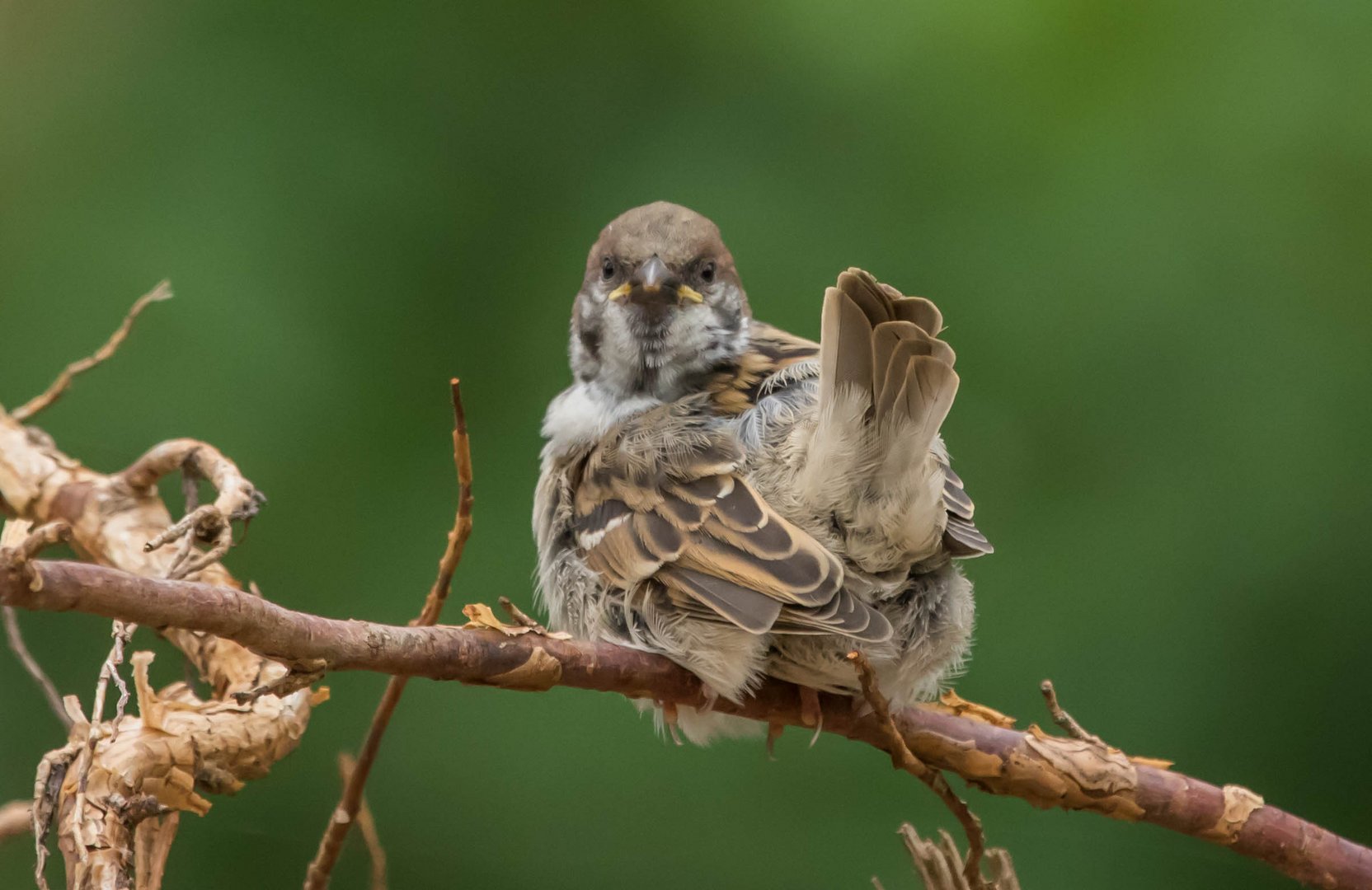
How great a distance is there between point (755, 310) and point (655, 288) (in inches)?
34.8

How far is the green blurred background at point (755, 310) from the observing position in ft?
10.4

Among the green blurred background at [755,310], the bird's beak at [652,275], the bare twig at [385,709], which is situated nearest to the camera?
the bare twig at [385,709]

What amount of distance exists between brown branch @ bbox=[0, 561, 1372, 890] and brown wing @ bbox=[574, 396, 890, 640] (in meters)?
0.17

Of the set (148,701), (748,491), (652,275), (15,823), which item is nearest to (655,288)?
(652,275)

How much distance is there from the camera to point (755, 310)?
3.47 metres

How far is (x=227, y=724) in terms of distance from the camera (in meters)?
1.99

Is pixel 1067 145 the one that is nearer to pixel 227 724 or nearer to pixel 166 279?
pixel 166 279

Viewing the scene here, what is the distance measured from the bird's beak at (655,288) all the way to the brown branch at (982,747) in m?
0.79

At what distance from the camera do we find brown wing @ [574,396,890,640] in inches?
81.1

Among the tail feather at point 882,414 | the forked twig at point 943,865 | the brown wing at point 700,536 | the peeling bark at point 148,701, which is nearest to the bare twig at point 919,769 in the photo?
the forked twig at point 943,865

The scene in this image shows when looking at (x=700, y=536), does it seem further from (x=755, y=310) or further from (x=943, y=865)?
(x=755, y=310)

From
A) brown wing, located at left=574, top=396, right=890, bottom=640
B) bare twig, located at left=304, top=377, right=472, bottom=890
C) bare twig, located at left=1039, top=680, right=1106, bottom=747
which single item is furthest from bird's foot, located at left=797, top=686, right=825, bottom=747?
bare twig, located at left=304, top=377, right=472, bottom=890

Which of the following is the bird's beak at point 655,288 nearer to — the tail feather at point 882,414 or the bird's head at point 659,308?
the bird's head at point 659,308

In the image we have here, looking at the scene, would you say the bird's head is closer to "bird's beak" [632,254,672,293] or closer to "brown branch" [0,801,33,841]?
"bird's beak" [632,254,672,293]
